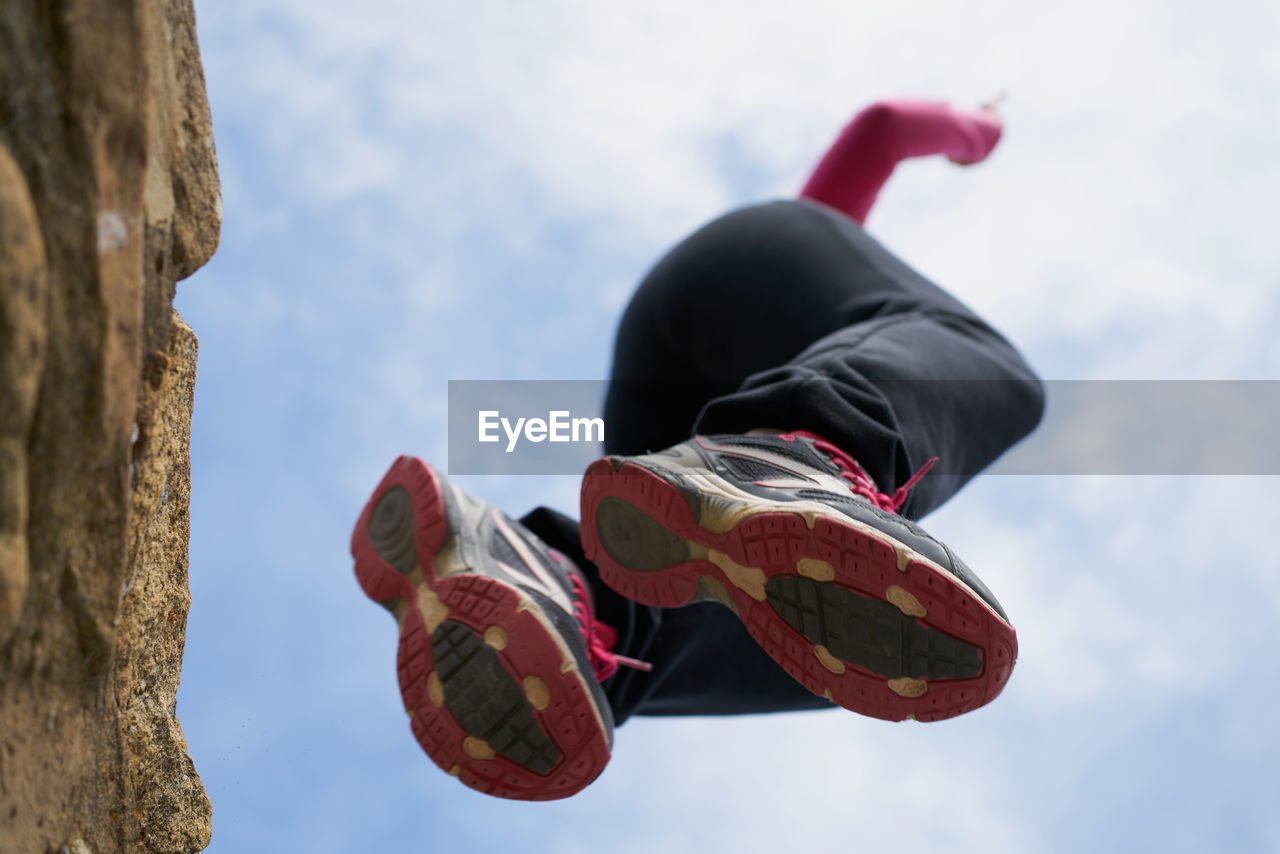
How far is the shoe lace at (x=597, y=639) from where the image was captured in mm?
1032

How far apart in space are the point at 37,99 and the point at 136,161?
0.24 ft

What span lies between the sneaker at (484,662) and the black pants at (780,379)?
0.72 ft

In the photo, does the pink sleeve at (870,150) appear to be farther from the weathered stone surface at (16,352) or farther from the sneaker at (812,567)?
the weathered stone surface at (16,352)

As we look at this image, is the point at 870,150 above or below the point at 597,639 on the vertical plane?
above

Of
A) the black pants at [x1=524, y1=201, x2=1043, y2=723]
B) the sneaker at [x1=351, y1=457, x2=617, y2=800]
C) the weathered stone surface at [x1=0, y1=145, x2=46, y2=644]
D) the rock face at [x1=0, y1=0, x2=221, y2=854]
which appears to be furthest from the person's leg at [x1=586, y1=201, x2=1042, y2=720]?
the weathered stone surface at [x1=0, y1=145, x2=46, y2=644]

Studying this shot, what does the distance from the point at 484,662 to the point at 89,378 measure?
480mm

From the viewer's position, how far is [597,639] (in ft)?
3.49

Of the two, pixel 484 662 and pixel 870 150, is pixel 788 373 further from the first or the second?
pixel 870 150

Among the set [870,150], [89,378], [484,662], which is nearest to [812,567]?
[484,662]

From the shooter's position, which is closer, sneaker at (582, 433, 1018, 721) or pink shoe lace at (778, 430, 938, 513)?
sneaker at (582, 433, 1018, 721)

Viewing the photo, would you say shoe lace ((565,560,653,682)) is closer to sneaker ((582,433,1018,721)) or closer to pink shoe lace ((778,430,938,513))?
sneaker ((582,433,1018,721))

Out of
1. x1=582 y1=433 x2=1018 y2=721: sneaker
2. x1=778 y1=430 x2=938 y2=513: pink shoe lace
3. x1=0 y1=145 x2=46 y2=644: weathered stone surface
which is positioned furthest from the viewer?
x1=778 y1=430 x2=938 y2=513: pink shoe lace

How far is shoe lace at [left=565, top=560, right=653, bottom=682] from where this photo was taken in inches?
40.6

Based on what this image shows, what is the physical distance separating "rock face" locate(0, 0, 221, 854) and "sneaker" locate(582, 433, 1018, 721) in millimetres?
389
